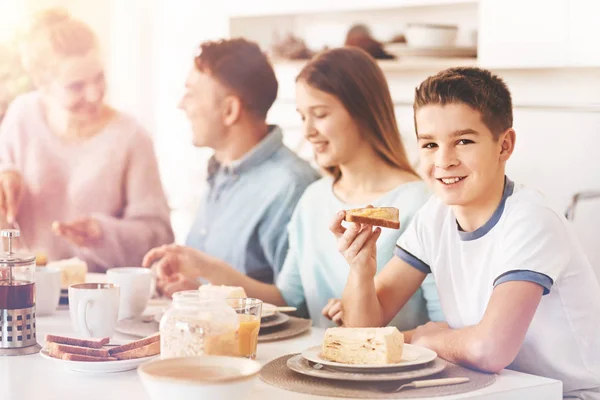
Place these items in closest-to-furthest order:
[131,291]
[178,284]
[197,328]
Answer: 1. [197,328]
2. [131,291]
3. [178,284]

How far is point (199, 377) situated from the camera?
117cm

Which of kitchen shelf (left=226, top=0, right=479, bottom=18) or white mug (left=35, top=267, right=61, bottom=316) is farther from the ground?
kitchen shelf (left=226, top=0, right=479, bottom=18)

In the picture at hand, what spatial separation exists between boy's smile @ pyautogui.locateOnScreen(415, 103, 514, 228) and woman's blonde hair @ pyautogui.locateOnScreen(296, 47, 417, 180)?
1.96 feet

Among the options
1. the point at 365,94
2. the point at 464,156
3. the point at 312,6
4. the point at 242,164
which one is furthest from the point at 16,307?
the point at 312,6

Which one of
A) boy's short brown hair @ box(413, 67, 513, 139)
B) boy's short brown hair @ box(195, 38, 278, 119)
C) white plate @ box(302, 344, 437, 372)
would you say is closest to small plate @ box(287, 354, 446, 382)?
white plate @ box(302, 344, 437, 372)

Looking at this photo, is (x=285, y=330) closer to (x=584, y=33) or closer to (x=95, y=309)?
(x=95, y=309)

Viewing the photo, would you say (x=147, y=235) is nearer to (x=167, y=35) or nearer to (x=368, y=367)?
(x=167, y=35)

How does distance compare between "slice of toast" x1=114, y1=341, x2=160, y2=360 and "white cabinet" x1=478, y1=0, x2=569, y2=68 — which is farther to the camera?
"white cabinet" x1=478, y1=0, x2=569, y2=68

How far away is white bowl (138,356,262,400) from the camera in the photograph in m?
1.11

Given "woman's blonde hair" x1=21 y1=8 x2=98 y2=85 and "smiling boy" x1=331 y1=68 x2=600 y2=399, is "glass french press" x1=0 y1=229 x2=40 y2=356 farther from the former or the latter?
"woman's blonde hair" x1=21 y1=8 x2=98 y2=85

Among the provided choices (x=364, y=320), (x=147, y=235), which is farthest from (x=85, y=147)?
(x=364, y=320)

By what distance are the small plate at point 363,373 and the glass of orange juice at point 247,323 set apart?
0.24 ft

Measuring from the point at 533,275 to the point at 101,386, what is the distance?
2.35ft

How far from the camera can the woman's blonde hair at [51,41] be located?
3.26m
